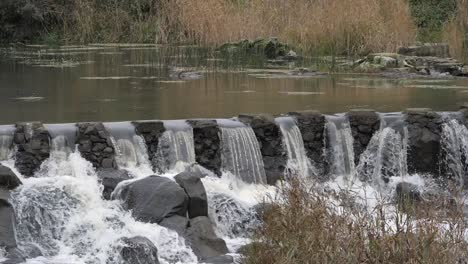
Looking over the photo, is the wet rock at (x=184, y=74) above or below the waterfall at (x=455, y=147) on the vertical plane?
above

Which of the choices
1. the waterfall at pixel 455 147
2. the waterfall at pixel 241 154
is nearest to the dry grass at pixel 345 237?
the waterfall at pixel 241 154

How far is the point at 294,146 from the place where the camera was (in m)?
10.3

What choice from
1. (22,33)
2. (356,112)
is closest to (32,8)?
(22,33)

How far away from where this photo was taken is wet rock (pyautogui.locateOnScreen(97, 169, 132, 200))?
27.7 ft

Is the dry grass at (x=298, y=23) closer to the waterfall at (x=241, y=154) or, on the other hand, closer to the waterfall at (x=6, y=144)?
the waterfall at (x=241, y=154)

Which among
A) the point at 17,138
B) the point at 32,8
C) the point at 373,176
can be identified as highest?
the point at 32,8

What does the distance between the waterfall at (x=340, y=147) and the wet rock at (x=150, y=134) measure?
230cm

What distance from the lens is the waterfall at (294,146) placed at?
1018 centimetres

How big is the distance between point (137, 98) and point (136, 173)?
13.0 feet

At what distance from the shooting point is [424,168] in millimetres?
10703

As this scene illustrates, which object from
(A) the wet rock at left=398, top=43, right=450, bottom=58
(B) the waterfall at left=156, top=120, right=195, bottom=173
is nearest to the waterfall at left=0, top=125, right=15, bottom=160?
(B) the waterfall at left=156, top=120, right=195, bottom=173

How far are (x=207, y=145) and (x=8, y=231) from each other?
3012 mm

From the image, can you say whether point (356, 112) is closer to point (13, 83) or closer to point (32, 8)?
point (13, 83)

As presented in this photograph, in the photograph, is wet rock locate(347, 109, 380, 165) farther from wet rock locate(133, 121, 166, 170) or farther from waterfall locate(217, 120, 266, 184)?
wet rock locate(133, 121, 166, 170)
